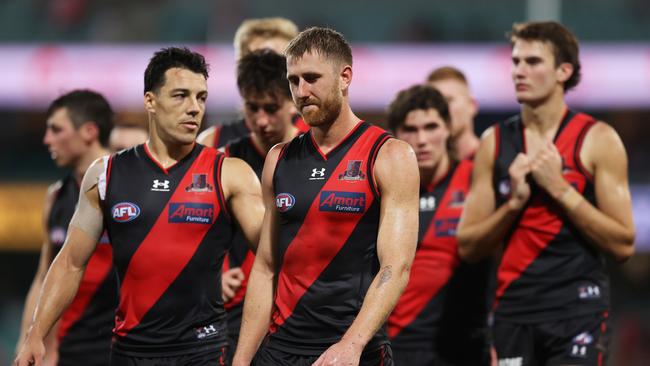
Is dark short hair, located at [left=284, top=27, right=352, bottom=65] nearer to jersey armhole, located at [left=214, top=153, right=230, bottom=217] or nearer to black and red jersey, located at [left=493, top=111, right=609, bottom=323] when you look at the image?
jersey armhole, located at [left=214, top=153, right=230, bottom=217]

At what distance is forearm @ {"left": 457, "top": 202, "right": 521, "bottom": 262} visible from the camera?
693 centimetres

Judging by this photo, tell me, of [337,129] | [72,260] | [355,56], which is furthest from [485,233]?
[355,56]

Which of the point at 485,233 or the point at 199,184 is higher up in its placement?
the point at 199,184

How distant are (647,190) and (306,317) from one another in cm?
1254

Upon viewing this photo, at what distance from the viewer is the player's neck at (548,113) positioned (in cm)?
705

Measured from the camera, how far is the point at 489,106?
1728cm

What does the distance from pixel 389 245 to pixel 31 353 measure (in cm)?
207

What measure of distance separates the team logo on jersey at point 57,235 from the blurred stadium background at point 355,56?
894 cm

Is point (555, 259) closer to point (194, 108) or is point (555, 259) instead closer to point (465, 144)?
point (465, 144)

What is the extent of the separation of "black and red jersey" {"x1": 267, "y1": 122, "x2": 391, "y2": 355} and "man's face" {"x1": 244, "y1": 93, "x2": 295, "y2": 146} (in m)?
1.30

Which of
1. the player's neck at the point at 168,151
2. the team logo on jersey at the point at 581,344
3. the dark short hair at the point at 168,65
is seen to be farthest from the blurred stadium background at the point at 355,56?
the player's neck at the point at 168,151

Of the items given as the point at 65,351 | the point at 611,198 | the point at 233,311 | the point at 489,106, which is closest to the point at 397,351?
the point at 233,311

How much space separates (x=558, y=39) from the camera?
718cm

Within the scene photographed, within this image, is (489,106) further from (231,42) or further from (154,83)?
(154,83)
